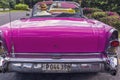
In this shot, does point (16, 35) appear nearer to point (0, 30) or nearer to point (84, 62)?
point (0, 30)

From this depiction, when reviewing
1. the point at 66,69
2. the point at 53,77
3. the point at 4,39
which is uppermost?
the point at 4,39

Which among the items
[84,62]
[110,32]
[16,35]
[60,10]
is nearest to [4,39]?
[16,35]

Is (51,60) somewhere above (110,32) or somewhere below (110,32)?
below

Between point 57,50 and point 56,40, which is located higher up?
point 56,40

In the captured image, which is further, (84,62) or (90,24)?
(90,24)

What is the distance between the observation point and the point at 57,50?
5191 millimetres

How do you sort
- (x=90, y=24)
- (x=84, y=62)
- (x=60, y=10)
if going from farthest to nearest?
(x=60, y=10) < (x=90, y=24) < (x=84, y=62)

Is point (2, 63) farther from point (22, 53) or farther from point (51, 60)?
point (51, 60)

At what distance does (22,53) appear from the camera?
5.20 m

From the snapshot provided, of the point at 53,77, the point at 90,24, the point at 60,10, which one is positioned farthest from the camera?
the point at 60,10

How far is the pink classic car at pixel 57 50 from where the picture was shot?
16.7 ft

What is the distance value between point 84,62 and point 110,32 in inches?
26.0

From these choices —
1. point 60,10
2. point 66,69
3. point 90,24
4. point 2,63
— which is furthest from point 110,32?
point 60,10

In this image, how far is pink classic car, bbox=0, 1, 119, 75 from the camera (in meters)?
5.09
